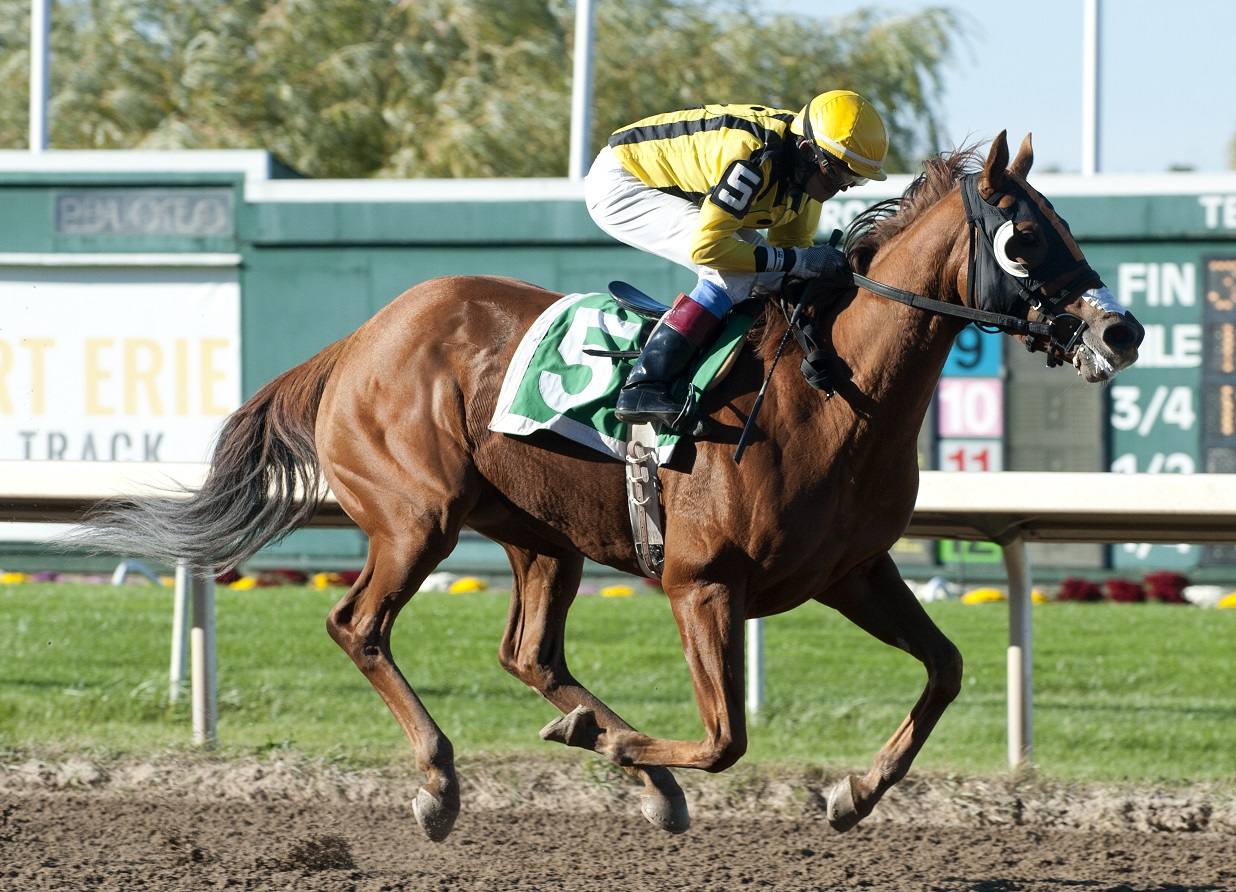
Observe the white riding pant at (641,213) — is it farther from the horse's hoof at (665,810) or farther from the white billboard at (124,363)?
the white billboard at (124,363)

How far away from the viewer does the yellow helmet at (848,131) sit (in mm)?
3910

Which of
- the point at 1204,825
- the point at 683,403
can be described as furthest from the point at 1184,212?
the point at 683,403

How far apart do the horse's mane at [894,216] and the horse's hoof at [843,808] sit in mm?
1148

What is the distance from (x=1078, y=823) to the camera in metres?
5.04

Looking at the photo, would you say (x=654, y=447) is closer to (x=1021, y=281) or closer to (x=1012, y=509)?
(x=1021, y=281)

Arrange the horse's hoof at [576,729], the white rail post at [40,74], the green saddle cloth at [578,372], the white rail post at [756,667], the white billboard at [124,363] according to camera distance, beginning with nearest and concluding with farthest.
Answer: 1. the green saddle cloth at [578,372]
2. the horse's hoof at [576,729]
3. the white rail post at [756,667]
4. the white billboard at [124,363]
5. the white rail post at [40,74]

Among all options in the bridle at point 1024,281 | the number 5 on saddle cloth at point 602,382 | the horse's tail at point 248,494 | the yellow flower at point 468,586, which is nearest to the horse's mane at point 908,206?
the bridle at point 1024,281

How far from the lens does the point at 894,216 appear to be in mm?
4109

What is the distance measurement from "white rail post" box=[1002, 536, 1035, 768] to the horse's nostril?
1.99m

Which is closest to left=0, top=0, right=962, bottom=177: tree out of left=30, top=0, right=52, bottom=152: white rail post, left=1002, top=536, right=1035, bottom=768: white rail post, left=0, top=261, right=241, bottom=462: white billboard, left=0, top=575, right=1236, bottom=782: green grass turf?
left=30, top=0, right=52, bottom=152: white rail post

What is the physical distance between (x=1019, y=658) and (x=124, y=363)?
24.9ft

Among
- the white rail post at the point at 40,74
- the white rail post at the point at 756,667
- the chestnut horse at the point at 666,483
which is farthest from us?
the white rail post at the point at 40,74

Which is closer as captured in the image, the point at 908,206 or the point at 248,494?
the point at 908,206

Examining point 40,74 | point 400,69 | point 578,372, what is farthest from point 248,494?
point 400,69
